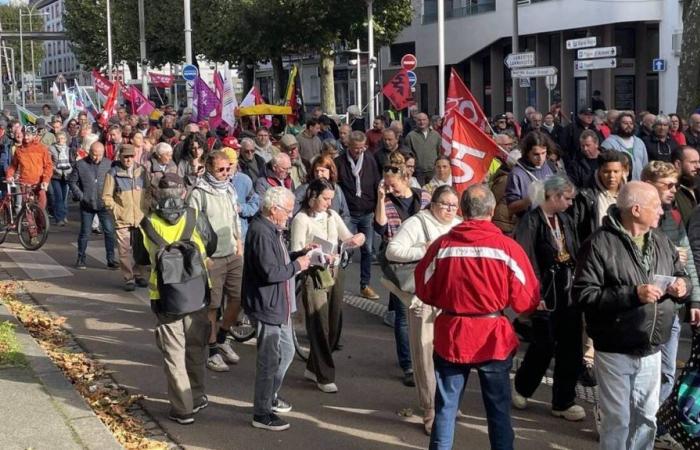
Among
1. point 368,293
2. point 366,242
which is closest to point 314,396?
point 368,293

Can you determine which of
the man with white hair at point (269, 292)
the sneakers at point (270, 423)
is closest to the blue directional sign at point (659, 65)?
the man with white hair at point (269, 292)

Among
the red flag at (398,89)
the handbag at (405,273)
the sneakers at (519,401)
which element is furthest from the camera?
the red flag at (398,89)

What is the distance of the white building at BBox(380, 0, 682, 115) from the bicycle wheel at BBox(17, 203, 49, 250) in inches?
1031

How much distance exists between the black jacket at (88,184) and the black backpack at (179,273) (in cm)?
636

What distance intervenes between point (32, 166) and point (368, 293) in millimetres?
6790

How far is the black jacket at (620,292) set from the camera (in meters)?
4.94

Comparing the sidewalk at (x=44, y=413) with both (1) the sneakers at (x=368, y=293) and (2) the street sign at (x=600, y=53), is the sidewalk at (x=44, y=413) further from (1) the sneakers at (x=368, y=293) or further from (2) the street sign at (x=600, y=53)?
(2) the street sign at (x=600, y=53)

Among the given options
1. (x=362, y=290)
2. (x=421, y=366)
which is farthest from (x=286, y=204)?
(x=362, y=290)

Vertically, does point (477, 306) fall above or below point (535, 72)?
below

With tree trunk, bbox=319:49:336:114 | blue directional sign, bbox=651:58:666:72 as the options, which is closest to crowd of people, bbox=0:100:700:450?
blue directional sign, bbox=651:58:666:72

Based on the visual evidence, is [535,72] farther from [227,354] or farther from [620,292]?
[620,292]

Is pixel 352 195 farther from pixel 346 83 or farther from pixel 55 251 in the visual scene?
pixel 346 83

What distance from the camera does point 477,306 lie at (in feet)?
16.6

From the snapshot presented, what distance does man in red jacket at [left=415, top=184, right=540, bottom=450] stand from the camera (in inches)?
199
